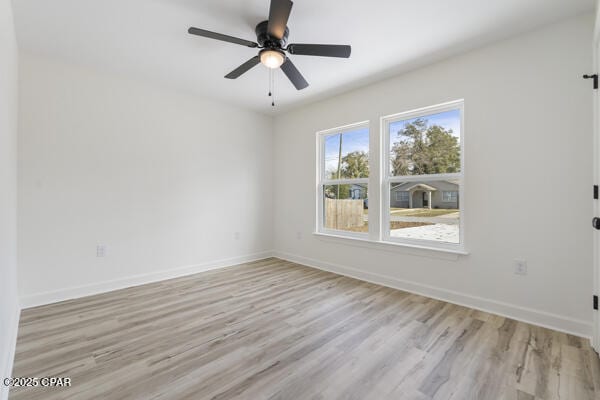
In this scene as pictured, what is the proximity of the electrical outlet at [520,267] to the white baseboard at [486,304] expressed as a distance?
0.30 meters

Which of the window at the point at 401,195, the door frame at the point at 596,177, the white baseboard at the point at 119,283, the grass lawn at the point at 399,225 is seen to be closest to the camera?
the door frame at the point at 596,177

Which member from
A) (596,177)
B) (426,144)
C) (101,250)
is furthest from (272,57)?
(101,250)

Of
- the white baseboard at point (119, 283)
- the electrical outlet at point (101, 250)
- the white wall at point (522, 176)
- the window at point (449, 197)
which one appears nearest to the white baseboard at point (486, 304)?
the white wall at point (522, 176)

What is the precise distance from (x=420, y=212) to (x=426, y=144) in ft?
2.58

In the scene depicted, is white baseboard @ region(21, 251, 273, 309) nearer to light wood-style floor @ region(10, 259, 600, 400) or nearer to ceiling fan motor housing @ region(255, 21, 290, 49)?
light wood-style floor @ region(10, 259, 600, 400)

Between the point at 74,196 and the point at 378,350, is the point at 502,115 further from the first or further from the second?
the point at 74,196

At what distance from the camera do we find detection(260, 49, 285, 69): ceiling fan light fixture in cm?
215

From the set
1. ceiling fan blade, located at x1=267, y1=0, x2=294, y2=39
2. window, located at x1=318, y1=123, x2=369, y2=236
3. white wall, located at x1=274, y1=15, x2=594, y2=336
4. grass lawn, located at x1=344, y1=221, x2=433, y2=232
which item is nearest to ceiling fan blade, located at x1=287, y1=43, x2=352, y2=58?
ceiling fan blade, located at x1=267, y1=0, x2=294, y2=39

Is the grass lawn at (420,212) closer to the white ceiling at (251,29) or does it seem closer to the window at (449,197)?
the window at (449,197)

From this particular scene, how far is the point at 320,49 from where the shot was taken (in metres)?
2.11

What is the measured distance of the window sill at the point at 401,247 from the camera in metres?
2.79

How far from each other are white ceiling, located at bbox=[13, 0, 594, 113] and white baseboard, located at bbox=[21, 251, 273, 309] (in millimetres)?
2434

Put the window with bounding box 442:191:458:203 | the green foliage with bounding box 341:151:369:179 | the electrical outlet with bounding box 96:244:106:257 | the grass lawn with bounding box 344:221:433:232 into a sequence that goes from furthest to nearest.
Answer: the green foliage with bounding box 341:151:369:179, the grass lawn with bounding box 344:221:433:232, the electrical outlet with bounding box 96:244:106:257, the window with bounding box 442:191:458:203

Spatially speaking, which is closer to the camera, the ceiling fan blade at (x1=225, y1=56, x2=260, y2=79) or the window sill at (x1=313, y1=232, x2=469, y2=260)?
the ceiling fan blade at (x1=225, y1=56, x2=260, y2=79)
